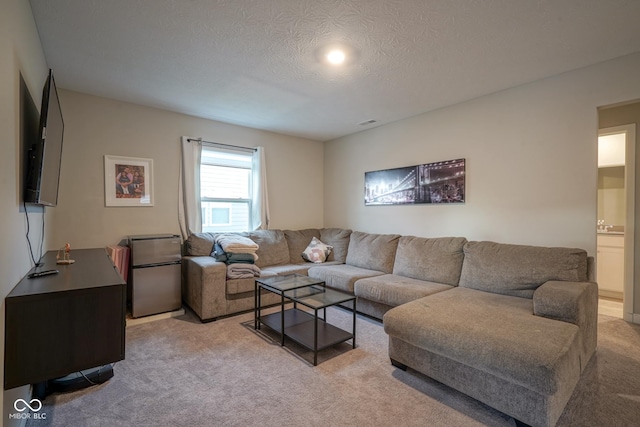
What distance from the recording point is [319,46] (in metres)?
2.22

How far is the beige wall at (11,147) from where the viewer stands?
1.25 meters

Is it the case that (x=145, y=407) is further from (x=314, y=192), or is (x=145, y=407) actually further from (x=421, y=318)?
(x=314, y=192)

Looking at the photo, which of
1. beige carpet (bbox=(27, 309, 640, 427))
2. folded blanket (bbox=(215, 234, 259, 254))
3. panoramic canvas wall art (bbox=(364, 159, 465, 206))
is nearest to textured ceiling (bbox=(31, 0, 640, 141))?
panoramic canvas wall art (bbox=(364, 159, 465, 206))

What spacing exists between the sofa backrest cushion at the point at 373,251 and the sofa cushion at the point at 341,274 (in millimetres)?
112

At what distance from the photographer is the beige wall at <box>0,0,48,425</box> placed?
1.25 meters

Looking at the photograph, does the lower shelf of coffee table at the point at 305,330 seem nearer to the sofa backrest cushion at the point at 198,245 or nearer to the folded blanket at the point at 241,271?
the folded blanket at the point at 241,271

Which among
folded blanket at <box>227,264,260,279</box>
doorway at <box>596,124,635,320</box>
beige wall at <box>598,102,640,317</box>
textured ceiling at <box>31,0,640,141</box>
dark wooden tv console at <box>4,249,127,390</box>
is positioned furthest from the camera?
doorway at <box>596,124,635,320</box>

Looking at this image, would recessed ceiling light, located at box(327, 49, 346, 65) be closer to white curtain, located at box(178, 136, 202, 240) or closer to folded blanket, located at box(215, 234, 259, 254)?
folded blanket, located at box(215, 234, 259, 254)

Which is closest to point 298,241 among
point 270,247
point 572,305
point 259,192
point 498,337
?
point 270,247

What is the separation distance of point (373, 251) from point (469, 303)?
1.62m

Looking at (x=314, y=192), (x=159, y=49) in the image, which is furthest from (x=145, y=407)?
(x=314, y=192)

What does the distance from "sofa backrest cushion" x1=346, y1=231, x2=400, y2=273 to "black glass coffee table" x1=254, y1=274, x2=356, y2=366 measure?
1.00 meters

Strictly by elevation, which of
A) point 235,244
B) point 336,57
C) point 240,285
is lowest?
point 240,285

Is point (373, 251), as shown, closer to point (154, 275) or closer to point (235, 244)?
point (235, 244)
